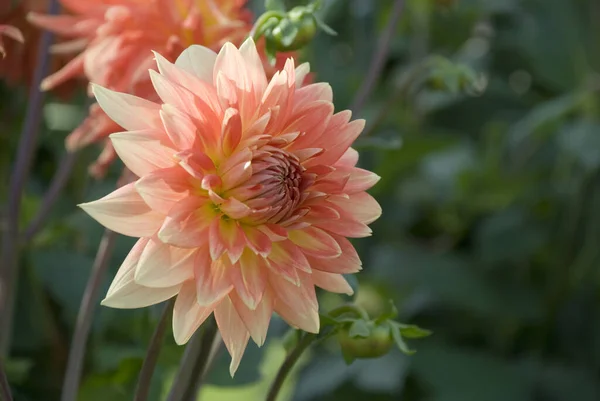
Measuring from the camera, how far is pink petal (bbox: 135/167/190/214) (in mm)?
363

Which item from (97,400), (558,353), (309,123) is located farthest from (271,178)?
(558,353)

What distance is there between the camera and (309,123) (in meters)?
0.39

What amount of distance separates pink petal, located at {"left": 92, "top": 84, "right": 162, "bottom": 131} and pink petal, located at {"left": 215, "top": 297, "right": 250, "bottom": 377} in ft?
0.29

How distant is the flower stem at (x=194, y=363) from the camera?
44 cm

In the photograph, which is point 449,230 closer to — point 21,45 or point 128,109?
point 21,45

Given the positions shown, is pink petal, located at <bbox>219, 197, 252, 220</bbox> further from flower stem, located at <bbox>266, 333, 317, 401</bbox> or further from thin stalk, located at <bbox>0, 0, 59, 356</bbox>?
thin stalk, located at <bbox>0, 0, 59, 356</bbox>

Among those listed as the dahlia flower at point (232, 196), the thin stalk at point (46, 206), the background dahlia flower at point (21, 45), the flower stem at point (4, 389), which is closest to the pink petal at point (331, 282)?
the dahlia flower at point (232, 196)

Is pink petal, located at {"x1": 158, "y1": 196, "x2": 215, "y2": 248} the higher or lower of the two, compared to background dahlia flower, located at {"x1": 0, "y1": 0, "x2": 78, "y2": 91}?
lower

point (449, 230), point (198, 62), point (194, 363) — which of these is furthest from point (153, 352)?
point (449, 230)

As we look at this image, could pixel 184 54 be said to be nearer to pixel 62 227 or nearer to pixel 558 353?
pixel 62 227

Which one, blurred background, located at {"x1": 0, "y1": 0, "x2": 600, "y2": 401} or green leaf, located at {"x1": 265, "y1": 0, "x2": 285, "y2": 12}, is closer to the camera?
green leaf, located at {"x1": 265, "y1": 0, "x2": 285, "y2": 12}

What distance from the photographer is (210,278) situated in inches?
14.9

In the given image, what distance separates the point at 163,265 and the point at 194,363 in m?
0.10

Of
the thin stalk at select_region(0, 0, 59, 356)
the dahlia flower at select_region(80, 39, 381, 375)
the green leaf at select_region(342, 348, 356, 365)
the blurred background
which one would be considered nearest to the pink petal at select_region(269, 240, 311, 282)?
the dahlia flower at select_region(80, 39, 381, 375)
